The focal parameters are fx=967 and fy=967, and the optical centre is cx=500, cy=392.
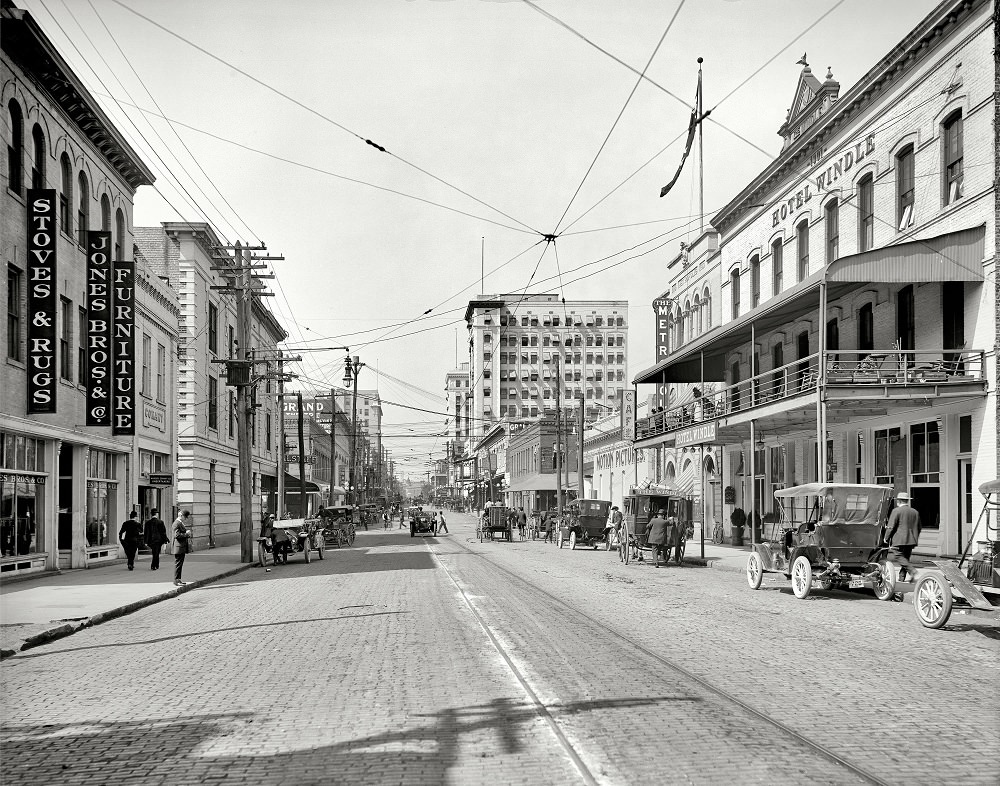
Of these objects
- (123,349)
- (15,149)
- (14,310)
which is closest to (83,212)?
(123,349)

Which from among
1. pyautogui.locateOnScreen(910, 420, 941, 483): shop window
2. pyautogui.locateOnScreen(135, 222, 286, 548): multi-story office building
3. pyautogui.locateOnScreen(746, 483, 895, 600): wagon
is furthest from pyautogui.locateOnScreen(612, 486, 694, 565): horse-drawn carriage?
pyautogui.locateOnScreen(135, 222, 286, 548): multi-story office building

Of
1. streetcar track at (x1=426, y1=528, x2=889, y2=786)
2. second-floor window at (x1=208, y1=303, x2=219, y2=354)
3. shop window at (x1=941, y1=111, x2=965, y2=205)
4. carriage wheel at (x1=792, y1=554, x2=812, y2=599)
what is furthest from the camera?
second-floor window at (x1=208, y1=303, x2=219, y2=354)

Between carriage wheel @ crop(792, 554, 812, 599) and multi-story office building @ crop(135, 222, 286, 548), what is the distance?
2108 cm

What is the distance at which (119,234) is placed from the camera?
29266mm

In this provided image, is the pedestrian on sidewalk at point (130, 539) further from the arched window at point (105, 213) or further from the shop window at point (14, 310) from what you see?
the arched window at point (105, 213)

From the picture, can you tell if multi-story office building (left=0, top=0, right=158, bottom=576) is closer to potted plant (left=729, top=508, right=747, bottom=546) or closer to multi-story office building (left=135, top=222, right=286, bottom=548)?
multi-story office building (left=135, top=222, right=286, bottom=548)

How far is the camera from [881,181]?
88.8 ft

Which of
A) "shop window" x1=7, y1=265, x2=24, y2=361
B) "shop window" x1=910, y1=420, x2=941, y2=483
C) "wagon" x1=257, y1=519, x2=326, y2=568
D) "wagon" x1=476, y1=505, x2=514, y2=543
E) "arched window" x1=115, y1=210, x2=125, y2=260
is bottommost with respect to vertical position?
"wagon" x1=476, y1=505, x2=514, y2=543

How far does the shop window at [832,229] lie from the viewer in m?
29.9

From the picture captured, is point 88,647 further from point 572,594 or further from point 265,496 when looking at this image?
point 265,496

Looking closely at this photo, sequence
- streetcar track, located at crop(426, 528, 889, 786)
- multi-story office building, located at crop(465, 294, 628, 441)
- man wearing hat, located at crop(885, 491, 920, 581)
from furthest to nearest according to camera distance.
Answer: multi-story office building, located at crop(465, 294, 628, 441)
man wearing hat, located at crop(885, 491, 920, 581)
streetcar track, located at crop(426, 528, 889, 786)

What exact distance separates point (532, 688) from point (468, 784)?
2724mm

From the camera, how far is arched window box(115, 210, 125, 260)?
1144 inches

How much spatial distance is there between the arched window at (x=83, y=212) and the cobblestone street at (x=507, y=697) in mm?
13765
